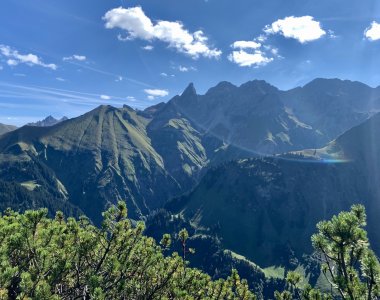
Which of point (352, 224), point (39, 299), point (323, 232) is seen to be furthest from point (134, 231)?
point (352, 224)

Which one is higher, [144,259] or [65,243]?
[65,243]

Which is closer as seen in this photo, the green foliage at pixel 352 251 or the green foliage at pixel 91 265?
the green foliage at pixel 352 251

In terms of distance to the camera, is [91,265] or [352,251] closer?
[352,251]

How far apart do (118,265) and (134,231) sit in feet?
10.7

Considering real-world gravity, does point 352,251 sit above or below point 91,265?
above

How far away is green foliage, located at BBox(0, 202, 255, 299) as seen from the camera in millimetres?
18344

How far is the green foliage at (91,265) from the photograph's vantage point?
18344mm

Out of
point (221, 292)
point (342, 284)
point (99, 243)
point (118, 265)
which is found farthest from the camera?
point (221, 292)

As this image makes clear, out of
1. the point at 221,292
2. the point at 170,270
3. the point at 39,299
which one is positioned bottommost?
the point at 221,292

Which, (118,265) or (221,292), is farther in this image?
(221,292)

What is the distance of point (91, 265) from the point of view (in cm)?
2248

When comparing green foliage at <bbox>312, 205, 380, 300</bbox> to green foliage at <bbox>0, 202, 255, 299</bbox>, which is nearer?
green foliage at <bbox>312, 205, 380, 300</bbox>

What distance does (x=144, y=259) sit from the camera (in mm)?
24422

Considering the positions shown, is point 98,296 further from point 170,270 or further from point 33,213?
point 170,270
